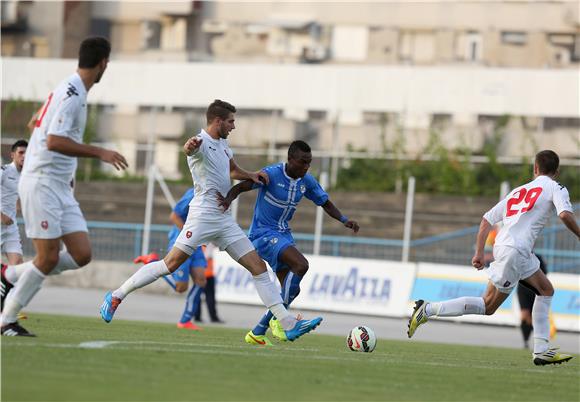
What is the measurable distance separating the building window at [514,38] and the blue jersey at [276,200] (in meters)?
41.2

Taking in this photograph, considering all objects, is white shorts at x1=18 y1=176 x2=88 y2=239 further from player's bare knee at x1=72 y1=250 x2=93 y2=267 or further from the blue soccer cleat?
the blue soccer cleat

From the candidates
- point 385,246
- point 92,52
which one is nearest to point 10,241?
point 92,52

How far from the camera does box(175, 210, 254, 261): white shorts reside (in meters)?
12.8

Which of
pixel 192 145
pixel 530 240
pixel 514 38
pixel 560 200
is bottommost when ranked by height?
pixel 530 240

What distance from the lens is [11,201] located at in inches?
659

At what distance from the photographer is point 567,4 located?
52312 millimetres

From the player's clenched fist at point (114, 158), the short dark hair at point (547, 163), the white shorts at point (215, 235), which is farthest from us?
the white shorts at point (215, 235)

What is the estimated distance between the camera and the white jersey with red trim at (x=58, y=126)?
10.3 m

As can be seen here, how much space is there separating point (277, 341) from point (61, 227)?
13.5 feet

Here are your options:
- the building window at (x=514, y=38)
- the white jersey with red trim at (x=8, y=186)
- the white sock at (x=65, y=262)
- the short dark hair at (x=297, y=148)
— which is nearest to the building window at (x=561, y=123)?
the building window at (x=514, y=38)

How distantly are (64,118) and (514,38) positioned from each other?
149 ft

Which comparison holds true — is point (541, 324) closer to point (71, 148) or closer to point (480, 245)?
point (480, 245)

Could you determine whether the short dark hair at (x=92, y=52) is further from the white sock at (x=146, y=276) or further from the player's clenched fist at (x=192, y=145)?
the white sock at (x=146, y=276)

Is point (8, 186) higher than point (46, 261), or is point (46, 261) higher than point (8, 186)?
point (8, 186)
